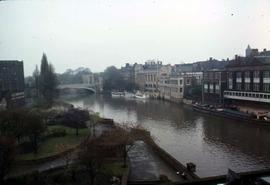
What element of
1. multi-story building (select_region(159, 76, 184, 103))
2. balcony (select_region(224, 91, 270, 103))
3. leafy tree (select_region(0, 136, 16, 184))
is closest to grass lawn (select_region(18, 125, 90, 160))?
leafy tree (select_region(0, 136, 16, 184))

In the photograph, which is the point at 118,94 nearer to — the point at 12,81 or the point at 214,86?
the point at 12,81

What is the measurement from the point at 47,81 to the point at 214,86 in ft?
47.9

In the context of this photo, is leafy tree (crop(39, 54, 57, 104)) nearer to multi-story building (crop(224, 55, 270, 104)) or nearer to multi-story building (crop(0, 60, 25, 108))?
multi-story building (crop(0, 60, 25, 108))

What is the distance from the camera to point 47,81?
89.2 feet

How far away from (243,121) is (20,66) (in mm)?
21967

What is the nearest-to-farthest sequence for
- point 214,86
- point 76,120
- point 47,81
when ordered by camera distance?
point 76,120 → point 214,86 → point 47,81

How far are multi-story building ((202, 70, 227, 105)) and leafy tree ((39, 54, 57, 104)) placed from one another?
44.1ft

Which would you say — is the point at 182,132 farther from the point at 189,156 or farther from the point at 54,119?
the point at 54,119

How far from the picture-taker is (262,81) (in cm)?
1956

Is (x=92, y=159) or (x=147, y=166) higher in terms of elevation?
(x=92, y=159)

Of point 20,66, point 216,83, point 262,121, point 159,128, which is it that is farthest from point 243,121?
point 20,66

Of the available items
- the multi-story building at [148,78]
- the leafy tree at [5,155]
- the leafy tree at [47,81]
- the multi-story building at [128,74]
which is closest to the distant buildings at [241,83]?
the multi-story building at [148,78]

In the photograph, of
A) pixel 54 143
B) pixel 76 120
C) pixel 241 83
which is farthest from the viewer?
pixel 241 83

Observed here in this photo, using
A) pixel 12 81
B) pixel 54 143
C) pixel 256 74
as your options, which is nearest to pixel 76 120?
pixel 54 143
